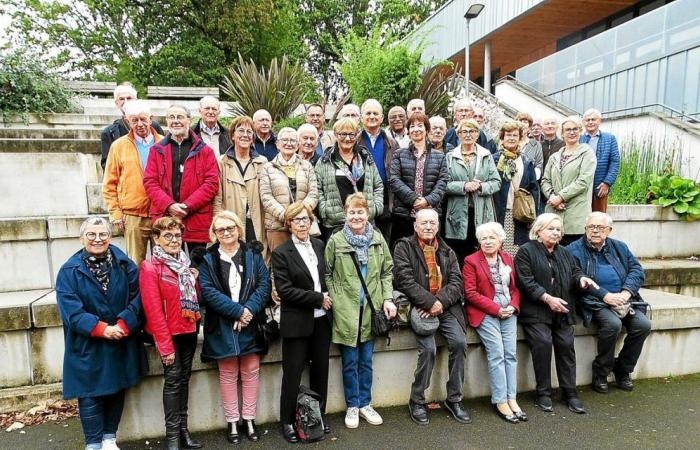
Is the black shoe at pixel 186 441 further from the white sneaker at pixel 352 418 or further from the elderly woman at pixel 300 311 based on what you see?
the white sneaker at pixel 352 418

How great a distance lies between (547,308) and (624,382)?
1243mm

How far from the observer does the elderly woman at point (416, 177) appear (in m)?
4.42

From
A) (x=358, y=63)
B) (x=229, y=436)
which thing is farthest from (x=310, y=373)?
(x=358, y=63)

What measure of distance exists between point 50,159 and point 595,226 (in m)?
5.95

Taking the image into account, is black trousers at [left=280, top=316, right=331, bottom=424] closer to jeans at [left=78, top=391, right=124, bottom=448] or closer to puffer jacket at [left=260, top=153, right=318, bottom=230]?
puffer jacket at [left=260, top=153, right=318, bottom=230]

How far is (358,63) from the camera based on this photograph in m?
9.17

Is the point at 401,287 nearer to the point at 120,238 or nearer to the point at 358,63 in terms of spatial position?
the point at 120,238

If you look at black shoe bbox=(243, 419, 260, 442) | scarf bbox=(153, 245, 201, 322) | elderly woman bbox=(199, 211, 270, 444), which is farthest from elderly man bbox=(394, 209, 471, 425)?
scarf bbox=(153, 245, 201, 322)

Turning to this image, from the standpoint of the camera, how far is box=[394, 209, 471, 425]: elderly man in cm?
383

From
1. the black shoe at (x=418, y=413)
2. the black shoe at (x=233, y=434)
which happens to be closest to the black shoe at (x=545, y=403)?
the black shoe at (x=418, y=413)

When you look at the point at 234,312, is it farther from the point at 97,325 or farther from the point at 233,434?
the point at 233,434

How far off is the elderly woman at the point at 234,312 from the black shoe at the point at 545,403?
2.48m

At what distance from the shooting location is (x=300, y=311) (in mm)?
3516

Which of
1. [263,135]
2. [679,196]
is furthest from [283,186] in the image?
[679,196]
